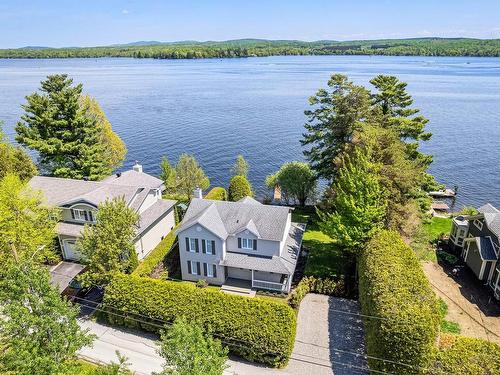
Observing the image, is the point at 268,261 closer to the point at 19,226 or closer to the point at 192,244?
the point at 192,244

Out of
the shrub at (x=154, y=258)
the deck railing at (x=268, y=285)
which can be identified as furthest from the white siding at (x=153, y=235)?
the deck railing at (x=268, y=285)

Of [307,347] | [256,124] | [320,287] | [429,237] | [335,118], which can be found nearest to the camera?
[307,347]

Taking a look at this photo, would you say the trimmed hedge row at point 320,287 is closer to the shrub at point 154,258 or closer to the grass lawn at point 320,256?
the grass lawn at point 320,256

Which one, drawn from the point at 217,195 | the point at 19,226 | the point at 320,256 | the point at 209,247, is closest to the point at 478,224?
the point at 320,256

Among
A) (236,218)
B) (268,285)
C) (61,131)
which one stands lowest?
(268,285)

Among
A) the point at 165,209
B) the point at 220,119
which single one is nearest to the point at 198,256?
the point at 165,209

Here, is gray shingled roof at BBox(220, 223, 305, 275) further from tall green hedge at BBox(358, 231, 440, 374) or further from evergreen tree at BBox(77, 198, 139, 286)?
evergreen tree at BBox(77, 198, 139, 286)

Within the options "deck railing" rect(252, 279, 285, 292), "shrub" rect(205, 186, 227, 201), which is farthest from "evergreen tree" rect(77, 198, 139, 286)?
"shrub" rect(205, 186, 227, 201)

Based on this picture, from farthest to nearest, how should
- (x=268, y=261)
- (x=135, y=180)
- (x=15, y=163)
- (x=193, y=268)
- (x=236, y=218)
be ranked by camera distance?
(x=15, y=163) < (x=135, y=180) < (x=193, y=268) < (x=236, y=218) < (x=268, y=261)

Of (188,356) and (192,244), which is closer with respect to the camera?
(188,356)
